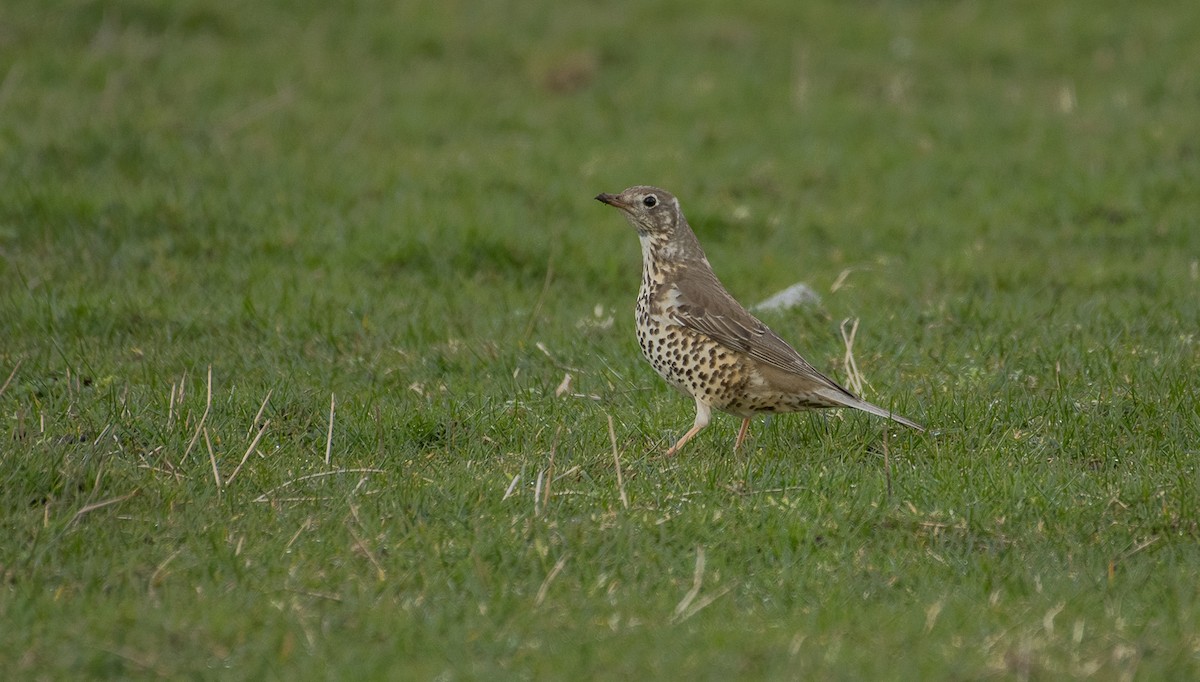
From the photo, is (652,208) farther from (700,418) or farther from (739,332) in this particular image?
(700,418)

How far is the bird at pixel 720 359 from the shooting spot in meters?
7.17

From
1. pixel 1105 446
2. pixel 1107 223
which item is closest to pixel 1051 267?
pixel 1107 223

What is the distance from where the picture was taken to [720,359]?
728 cm

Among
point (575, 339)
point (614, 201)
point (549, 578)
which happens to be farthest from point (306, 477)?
point (575, 339)

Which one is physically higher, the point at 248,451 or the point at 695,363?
the point at 695,363

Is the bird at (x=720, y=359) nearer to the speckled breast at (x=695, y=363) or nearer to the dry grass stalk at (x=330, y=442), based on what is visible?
the speckled breast at (x=695, y=363)

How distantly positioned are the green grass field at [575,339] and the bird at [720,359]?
23 centimetres

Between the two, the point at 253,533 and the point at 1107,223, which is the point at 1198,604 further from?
the point at 1107,223

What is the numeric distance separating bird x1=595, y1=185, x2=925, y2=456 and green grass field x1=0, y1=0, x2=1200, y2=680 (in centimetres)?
23

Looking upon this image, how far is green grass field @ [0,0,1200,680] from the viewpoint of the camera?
5.33 metres

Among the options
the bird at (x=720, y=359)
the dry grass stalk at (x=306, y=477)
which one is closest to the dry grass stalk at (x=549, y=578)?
the dry grass stalk at (x=306, y=477)

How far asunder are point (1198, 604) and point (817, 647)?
1432 millimetres

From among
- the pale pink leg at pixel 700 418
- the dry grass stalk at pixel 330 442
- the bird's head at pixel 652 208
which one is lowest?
the dry grass stalk at pixel 330 442

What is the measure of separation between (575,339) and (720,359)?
193 cm
